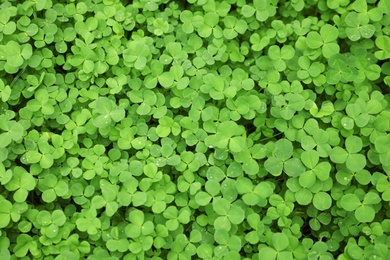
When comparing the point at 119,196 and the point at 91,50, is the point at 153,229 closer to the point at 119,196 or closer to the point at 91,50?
the point at 119,196

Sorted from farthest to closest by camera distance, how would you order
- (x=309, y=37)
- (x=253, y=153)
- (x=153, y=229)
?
(x=309, y=37), (x=253, y=153), (x=153, y=229)

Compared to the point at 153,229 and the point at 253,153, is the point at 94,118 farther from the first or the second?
the point at 253,153

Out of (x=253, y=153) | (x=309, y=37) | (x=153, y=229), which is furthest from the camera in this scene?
(x=309, y=37)

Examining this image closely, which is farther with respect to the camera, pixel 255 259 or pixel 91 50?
pixel 91 50

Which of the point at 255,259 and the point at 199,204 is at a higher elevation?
the point at 199,204

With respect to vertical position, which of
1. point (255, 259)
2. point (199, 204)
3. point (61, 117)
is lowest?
point (255, 259)

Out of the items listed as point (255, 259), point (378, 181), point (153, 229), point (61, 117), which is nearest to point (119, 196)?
point (153, 229)
